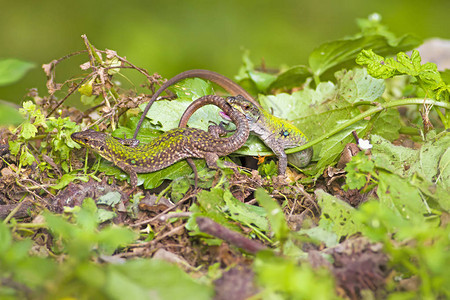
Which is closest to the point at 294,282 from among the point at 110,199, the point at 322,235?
the point at 322,235

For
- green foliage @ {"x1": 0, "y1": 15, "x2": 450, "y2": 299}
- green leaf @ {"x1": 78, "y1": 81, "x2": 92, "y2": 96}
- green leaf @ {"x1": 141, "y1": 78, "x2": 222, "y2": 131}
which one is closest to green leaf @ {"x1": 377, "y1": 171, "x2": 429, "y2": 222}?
green foliage @ {"x1": 0, "y1": 15, "x2": 450, "y2": 299}

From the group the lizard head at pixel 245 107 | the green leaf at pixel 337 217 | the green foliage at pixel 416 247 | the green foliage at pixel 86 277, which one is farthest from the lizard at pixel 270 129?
the green foliage at pixel 86 277

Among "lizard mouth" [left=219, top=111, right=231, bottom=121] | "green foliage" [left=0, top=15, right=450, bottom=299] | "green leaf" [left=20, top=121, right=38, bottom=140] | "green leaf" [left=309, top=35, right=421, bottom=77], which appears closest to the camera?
"green foliage" [left=0, top=15, right=450, bottom=299]

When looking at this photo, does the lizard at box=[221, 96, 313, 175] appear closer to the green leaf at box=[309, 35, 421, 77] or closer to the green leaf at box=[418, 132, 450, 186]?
the green leaf at box=[418, 132, 450, 186]

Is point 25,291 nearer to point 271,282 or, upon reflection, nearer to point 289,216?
point 271,282

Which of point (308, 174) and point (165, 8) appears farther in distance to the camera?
point (165, 8)

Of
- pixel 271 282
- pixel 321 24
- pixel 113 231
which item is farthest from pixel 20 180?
pixel 321 24
